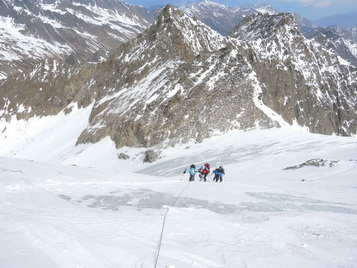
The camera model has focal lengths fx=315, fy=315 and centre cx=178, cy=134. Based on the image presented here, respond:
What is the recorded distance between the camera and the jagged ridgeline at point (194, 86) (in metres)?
34.5

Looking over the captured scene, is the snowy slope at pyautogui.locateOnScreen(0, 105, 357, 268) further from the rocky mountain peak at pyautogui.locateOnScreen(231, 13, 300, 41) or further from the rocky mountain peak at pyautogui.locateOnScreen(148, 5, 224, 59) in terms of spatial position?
the rocky mountain peak at pyautogui.locateOnScreen(231, 13, 300, 41)

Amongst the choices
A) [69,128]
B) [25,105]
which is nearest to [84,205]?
[69,128]

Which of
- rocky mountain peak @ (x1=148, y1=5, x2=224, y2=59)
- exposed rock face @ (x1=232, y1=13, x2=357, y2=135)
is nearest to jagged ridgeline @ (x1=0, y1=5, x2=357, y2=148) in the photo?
rocky mountain peak @ (x1=148, y1=5, x2=224, y2=59)

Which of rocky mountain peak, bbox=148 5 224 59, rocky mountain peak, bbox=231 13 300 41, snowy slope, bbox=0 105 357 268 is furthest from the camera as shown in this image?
rocky mountain peak, bbox=231 13 300 41

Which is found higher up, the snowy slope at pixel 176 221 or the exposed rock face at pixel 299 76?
the exposed rock face at pixel 299 76

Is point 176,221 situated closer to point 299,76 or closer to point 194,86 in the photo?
point 194,86

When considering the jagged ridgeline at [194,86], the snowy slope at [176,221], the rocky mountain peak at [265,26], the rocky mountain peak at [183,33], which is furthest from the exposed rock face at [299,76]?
the snowy slope at [176,221]

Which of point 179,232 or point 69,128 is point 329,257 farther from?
point 69,128

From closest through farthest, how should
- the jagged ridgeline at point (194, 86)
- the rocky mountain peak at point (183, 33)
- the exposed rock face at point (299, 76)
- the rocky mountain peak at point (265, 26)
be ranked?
1. the jagged ridgeline at point (194, 86)
2. the rocky mountain peak at point (183, 33)
3. the exposed rock face at point (299, 76)
4. the rocky mountain peak at point (265, 26)

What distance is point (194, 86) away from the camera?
36.6m

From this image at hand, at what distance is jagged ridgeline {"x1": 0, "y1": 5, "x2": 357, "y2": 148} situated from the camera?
1358 inches

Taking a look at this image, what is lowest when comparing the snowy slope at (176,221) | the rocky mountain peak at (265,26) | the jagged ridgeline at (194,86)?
the snowy slope at (176,221)

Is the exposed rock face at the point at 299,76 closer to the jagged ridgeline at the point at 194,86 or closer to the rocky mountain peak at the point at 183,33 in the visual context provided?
the jagged ridgeline at the point at 194,86

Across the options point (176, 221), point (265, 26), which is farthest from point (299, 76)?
point (176, 221)
